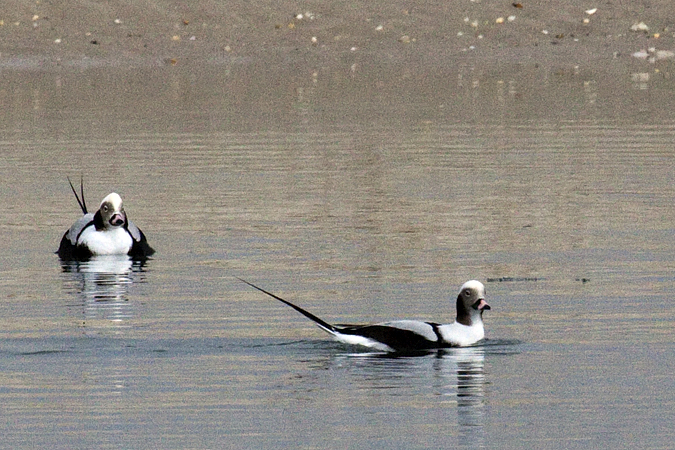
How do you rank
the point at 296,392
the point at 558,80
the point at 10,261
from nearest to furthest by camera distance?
the point at 296,392 < the point at 10,261 < the point at 558,80

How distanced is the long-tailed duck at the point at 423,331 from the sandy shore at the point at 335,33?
3015 cm

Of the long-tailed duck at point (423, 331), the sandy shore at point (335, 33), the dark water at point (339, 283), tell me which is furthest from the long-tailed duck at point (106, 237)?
the sandy shore at point (335, 33)

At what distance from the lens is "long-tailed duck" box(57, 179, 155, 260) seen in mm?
14430

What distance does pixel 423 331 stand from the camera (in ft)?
33.9

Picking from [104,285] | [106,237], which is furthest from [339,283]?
[106,237]

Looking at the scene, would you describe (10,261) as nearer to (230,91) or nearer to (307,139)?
(307,139)

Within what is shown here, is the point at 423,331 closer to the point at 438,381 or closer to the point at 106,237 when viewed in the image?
the point at 438,381

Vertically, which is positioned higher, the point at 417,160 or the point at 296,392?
the point at 417,160

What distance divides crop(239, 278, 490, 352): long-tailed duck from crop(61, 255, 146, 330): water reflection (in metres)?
1.45

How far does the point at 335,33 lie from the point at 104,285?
30.7 metres

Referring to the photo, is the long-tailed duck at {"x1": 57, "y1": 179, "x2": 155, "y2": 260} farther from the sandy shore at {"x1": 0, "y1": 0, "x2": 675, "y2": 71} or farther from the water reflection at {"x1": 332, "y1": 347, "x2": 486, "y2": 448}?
the sandy shore at {"x1": 0, "y1": 0, "x2": 675, "y2": 71}

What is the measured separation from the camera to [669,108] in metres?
29.1

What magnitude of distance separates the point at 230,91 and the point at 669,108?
8294mm

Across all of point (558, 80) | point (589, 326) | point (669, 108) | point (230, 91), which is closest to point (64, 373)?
point (589, 326)
